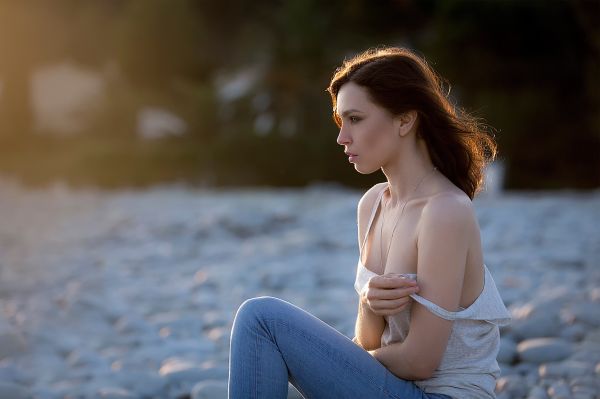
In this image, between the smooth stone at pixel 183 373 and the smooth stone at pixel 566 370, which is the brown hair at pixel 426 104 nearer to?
the smooth stone at pixel 566 370

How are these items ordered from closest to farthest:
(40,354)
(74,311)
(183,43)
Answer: (40,354) < (74,311) < (183,43)

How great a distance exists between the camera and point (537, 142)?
1054cm

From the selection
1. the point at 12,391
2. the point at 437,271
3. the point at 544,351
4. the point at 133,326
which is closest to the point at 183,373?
the point at 12,391

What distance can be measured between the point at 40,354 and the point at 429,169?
2399 millimetres

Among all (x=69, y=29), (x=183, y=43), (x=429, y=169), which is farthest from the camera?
(x=69, y=29)

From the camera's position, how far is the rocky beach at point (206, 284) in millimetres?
3344

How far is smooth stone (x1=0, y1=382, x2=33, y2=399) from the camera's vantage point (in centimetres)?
306

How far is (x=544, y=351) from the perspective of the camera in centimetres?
342

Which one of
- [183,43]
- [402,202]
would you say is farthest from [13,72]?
[402,202]

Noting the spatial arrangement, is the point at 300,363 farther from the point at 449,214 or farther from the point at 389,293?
the point at 449,214

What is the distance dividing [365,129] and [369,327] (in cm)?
53

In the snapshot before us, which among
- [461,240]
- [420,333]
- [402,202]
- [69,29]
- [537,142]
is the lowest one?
[420,333]

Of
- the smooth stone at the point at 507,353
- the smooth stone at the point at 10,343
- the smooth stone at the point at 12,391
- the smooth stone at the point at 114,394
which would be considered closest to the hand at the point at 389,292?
the smooth stone at the point at 114,394

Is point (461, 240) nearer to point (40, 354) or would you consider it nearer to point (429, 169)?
point (429, 169)
